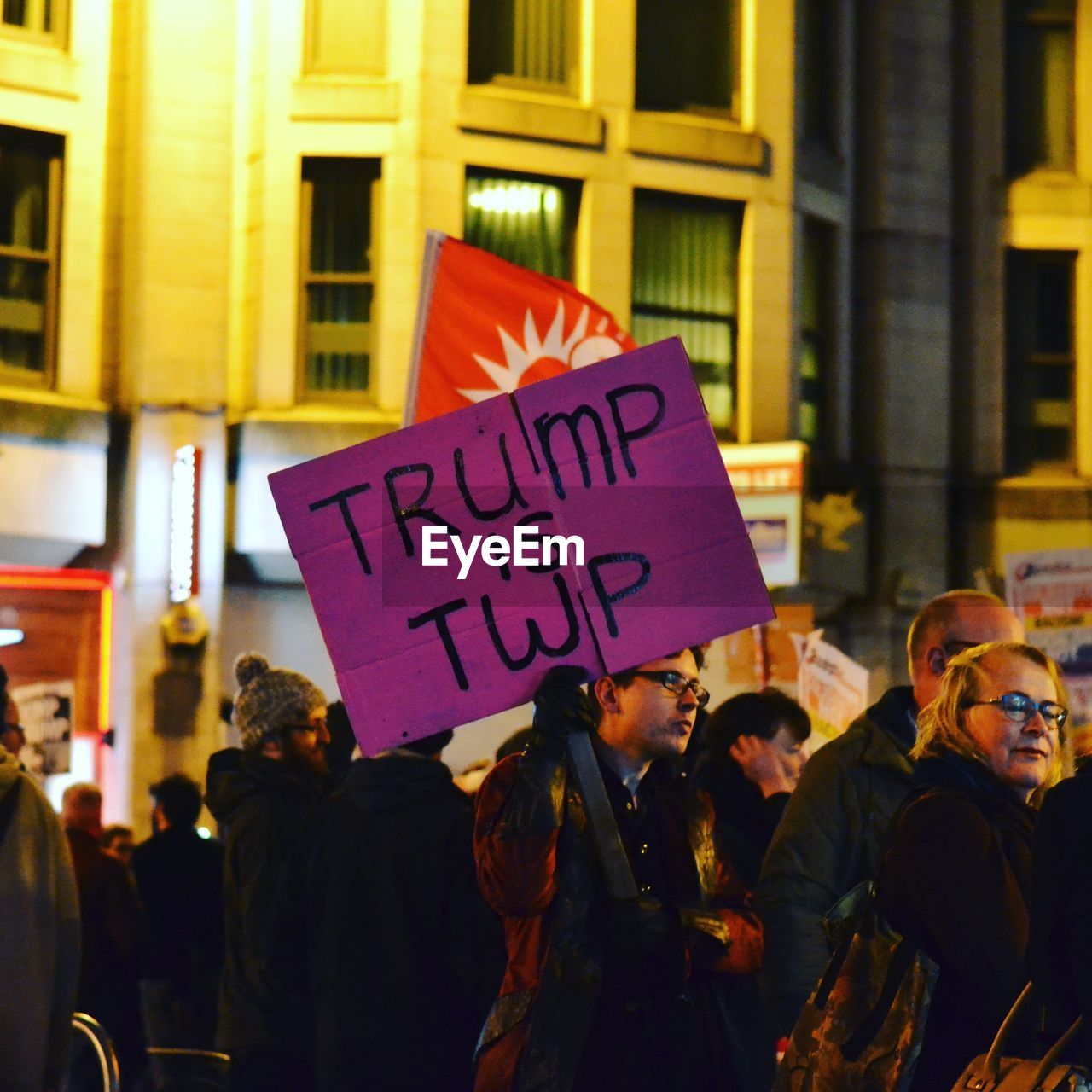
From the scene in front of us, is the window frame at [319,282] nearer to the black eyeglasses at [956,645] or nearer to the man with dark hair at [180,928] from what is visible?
the man with dark hair at [180,928]

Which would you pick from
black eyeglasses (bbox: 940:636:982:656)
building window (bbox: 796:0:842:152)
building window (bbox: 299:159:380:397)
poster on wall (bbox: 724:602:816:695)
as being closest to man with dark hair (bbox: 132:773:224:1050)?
poster on wall (bbox: 724:602:816:695)

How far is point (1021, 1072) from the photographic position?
12.3 ft

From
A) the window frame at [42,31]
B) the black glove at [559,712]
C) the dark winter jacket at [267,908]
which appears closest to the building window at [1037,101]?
the window frame at [42,31]

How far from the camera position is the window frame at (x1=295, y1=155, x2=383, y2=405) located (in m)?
17.6

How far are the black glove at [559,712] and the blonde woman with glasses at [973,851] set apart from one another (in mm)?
724

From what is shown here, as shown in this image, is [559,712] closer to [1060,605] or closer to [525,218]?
[1060,605]

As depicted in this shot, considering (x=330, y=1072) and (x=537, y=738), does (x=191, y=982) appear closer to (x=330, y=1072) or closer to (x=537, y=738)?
(x=330, y=1072)

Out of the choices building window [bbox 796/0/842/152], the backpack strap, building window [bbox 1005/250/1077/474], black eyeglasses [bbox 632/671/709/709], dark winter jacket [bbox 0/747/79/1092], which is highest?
building window [bbox 796/0/842/152]

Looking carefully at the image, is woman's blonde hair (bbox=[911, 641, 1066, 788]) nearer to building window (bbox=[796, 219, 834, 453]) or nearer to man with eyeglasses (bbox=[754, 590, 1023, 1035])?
man with eyeglasses (bbox=[754, 590, 1023, 1035])

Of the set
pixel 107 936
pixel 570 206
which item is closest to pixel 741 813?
pixel 107 936

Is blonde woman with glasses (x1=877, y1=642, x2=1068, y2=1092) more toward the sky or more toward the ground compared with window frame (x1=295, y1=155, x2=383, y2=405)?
more toward the ground

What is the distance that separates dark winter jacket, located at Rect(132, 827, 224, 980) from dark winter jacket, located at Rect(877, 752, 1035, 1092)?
5261 millimetres

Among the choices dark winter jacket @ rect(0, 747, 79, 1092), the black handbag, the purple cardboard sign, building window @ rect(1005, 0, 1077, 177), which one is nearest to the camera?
the black handbag

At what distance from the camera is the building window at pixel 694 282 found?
18750 millimetres
